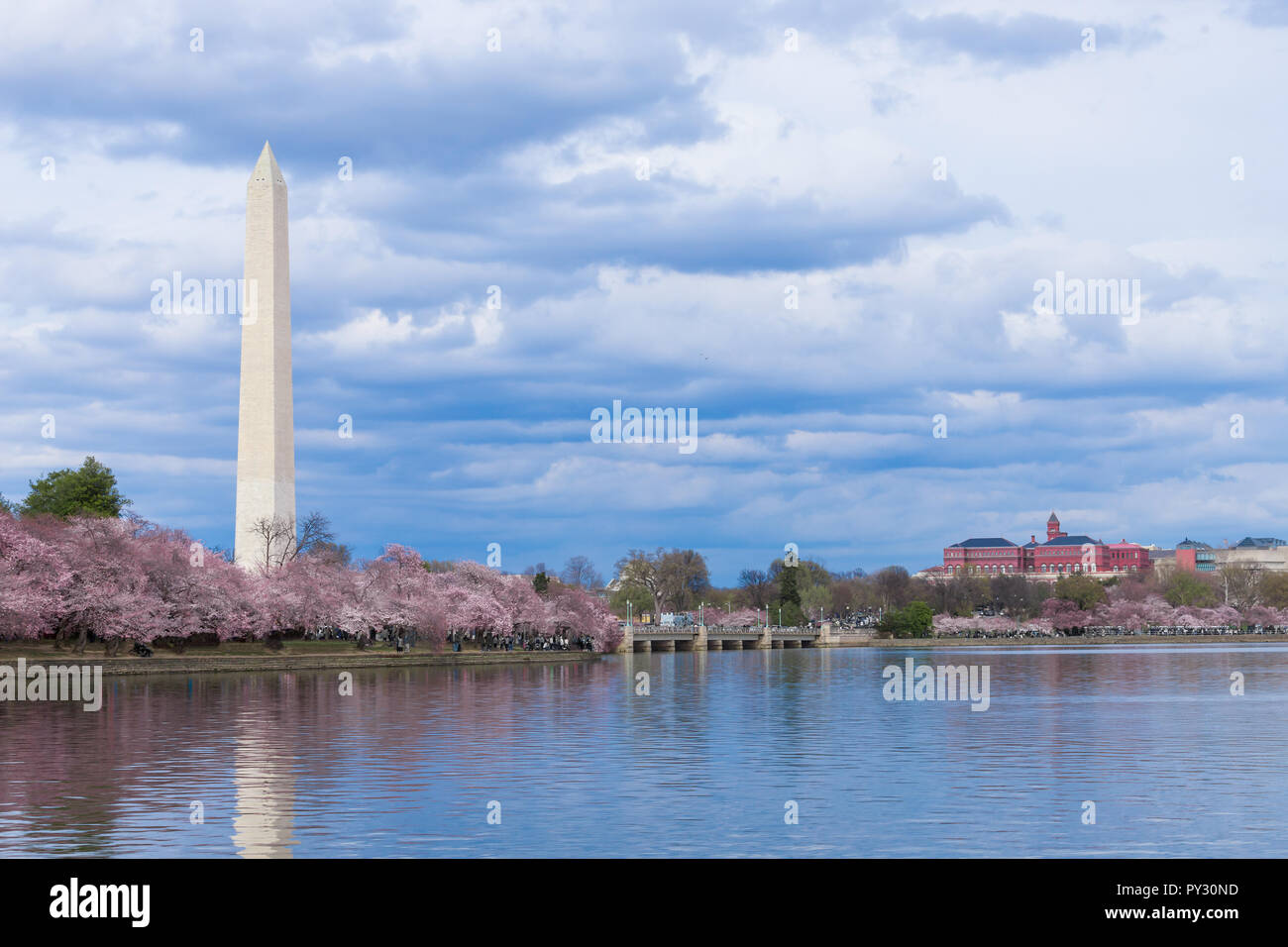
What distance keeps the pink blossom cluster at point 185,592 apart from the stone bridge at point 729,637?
1666 inches

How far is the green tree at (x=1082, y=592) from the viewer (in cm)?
18250

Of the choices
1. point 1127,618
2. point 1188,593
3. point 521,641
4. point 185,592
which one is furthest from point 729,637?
point 185,592

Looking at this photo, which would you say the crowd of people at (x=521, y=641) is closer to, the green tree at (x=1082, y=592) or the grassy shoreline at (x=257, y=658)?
the grassy shoreline at (x=257, y=658)

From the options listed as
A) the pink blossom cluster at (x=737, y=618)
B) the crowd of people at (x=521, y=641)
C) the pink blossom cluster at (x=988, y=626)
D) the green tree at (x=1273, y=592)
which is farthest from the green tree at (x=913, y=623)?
the crowd of people at (x=521, y=641)

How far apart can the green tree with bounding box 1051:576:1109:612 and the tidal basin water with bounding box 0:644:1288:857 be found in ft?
467

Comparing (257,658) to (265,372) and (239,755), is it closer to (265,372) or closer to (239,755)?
(265,372)

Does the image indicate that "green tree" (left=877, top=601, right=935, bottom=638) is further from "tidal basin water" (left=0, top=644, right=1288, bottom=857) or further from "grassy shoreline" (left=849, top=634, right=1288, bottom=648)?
"tidal basin water" (left=0, top=644, right=1288, bottom=857)

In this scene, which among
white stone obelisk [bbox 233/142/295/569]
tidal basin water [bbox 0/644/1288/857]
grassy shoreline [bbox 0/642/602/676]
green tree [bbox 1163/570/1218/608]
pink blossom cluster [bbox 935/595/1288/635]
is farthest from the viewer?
green tree [bbox 1163/570/1218/608]

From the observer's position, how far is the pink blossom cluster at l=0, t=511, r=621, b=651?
60562 millimetres

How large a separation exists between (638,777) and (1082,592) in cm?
17170

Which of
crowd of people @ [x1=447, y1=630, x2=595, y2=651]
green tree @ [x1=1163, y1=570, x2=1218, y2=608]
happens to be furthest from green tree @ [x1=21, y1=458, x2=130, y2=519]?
green tree @ [x1=1163, y1=570, x2=1218, y2=608]

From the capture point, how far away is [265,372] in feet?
243
